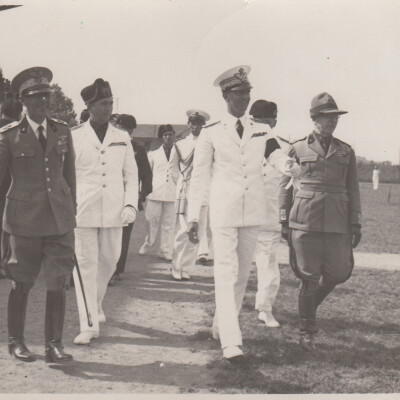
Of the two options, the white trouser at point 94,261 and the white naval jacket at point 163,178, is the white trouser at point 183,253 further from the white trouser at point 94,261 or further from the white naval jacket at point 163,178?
the white trouser at point 94,261

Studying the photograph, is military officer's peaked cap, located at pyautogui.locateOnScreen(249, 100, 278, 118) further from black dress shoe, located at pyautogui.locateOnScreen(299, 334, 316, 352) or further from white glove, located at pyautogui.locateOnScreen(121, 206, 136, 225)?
black dress shoe, located at pyautogui.locateOnScreen(299, 334, 316, 352)

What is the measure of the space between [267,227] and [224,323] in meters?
1.53

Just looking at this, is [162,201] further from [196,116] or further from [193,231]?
[193,231]

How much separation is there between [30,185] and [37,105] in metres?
0.58

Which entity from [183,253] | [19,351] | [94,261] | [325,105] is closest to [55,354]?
[19,351]

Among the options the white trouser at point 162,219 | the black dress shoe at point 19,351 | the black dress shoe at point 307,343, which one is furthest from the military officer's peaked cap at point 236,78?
the white trouser at point 162,219

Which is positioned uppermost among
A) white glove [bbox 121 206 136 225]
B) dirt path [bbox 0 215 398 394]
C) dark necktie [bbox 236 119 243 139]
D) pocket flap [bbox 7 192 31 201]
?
dark necktie [bbox 236 119 243 139]

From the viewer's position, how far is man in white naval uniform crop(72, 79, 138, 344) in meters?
5.48

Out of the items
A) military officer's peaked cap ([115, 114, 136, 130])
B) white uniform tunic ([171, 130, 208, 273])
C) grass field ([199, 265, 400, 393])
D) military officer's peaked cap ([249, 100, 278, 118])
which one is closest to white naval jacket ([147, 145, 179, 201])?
white uniform tunic ([171, 130, 208, 273])

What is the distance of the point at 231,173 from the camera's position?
206 inches

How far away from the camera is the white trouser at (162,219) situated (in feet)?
33.3

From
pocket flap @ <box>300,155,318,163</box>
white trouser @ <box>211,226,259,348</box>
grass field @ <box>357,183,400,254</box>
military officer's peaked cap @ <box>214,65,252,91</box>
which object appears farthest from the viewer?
grass field @ <box>357,183,400,254</box>

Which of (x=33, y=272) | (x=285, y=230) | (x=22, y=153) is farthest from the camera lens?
(x=285, y=230)

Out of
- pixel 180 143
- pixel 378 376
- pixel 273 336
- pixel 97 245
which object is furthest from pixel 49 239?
pixel 180 143
